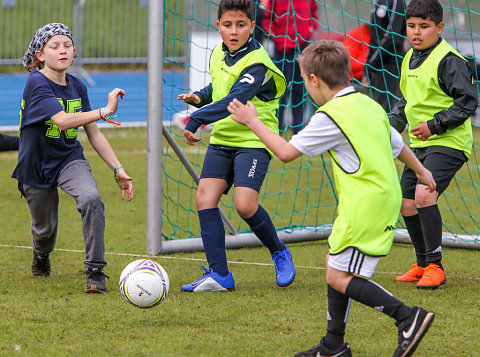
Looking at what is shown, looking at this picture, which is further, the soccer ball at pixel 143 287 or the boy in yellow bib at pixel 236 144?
the boy in yellow bib at pixel 236 144

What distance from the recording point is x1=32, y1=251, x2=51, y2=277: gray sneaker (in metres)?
4.68

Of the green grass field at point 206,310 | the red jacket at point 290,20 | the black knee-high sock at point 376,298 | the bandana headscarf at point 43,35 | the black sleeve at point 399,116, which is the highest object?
the red jacket at point 290,20

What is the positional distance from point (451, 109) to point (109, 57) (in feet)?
41.9

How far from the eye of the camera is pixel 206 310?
13.0 feet

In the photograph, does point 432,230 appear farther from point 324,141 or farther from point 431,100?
point 324,141

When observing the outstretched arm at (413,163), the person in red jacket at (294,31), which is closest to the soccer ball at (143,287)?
the outstretched arm at (413,163)

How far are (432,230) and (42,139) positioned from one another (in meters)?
2.35

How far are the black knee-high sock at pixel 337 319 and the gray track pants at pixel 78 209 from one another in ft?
5.22

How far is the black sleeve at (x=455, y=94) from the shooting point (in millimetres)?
4297

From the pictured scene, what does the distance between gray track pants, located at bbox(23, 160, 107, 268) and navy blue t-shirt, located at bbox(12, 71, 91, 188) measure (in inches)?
2.3

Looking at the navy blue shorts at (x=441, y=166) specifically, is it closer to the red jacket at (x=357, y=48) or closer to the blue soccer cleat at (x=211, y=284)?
the blue soccer cleat at (x=211, y=284)

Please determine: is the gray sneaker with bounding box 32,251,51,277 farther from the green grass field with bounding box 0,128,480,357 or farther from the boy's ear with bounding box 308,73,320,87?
the boy's ear with bounding box 308,73,320,87

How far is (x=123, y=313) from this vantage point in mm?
3883

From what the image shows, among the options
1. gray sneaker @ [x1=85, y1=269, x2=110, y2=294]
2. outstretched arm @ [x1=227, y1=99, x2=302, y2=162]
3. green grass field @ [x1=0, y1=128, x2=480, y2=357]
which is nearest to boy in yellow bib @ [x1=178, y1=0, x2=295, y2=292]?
green grass field @ [x1=0, y1=128, x2=480, y2=357]
